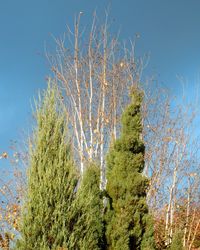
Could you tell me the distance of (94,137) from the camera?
34.0 ft

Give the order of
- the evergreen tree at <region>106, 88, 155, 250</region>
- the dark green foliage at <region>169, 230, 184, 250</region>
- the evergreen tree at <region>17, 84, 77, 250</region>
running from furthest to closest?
the dark green foliage at <region>169, 230, 184, 250</region>
the evergreen tree at <region>106, 88, 155, 250</region>
the evergreen tree at <region>17, 84, 77, 250</region>

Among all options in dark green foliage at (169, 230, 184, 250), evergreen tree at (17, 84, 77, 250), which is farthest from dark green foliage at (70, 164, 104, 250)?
dark green foliage at (169, 230, 184, 250)

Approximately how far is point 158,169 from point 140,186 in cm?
406

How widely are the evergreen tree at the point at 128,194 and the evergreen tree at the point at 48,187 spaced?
1276mm

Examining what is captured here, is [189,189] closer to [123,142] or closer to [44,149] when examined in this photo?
[123,142]

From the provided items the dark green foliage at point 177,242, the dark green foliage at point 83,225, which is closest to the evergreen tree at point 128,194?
the dark green foliage at point 83,225

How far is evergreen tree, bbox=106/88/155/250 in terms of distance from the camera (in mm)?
7223

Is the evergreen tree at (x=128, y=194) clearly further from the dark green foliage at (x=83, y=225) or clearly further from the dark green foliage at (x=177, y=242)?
the dark green foliage at (x=177, y=242)

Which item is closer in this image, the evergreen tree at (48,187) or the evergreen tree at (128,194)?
the evergreen tree at (48,187)

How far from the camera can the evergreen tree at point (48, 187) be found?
19.6ft

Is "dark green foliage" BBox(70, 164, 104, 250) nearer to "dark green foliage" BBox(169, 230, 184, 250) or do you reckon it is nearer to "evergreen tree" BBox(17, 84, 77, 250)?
"evergreen tree" BBox(17, 84, 77, 250)

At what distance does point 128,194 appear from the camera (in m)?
7.53

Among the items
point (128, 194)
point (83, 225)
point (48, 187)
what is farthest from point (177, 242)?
point (48, 187)

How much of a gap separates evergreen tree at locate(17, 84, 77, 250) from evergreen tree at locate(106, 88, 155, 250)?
50.2 inches
